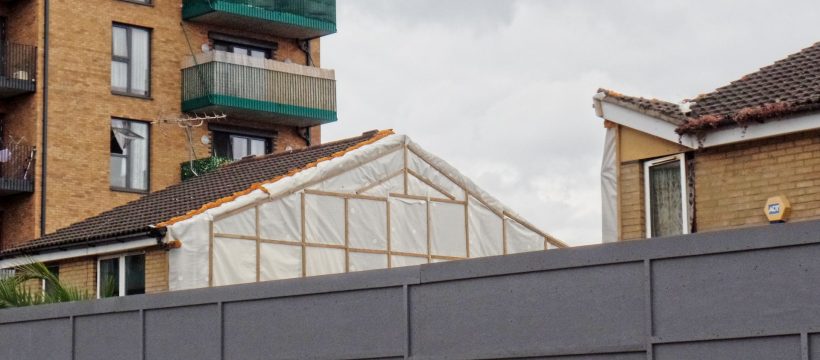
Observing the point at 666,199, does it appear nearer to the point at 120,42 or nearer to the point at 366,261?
the point at 366,261

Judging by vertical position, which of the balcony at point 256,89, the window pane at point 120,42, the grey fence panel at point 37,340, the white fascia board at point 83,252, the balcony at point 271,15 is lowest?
the grey fence panel at point 37,340

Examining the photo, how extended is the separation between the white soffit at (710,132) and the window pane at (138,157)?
68.7 ft

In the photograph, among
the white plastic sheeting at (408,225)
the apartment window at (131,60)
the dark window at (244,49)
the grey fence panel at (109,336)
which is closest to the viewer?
the grey fence panel at (109,336)

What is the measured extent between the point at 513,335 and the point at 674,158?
9175 mm

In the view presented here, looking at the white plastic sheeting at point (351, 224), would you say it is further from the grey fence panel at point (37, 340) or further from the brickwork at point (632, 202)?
the brickwork at point (632, 202)

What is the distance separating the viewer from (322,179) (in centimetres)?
3203

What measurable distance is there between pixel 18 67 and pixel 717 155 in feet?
77.1

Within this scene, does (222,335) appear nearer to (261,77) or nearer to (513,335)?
(513,335)

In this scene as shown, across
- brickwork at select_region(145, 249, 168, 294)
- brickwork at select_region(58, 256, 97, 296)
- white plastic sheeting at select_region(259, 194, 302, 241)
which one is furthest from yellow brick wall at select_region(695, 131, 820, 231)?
brickwork at select_region(58, 256, 97, 296)

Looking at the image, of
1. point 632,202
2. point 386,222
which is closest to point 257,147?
point 386,222

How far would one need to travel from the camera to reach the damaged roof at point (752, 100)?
20.1m

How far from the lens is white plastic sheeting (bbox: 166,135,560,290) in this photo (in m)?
30.5

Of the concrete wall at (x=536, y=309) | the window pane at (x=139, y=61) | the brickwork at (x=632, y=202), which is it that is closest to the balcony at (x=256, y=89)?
the window pane at (x=139, y=61)

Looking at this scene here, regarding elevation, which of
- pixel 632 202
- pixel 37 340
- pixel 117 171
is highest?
pixel 117 171
